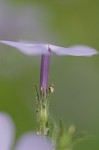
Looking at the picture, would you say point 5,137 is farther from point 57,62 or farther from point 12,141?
point 57,62

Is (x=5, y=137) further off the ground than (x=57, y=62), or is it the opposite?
(x=57, y=62)

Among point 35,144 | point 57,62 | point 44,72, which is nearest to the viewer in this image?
point 35,144

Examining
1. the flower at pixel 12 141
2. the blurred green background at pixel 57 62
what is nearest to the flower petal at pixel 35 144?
the flower at pixel 12 141

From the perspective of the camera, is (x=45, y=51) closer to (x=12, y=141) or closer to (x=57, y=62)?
(x=12, y=141)

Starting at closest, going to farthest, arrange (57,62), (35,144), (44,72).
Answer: (35,144)
(44,72)
(57,62)

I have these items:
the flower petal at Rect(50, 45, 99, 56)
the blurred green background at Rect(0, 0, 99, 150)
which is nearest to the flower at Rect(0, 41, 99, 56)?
the flower petal at Rect(50, 45, 99, 56)

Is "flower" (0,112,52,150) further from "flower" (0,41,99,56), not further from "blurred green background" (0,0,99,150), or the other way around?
"blurred green background" (0,0,99,150)

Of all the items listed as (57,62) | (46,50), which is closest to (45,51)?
(46,50)

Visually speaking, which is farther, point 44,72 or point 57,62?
point 57,62
